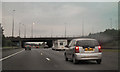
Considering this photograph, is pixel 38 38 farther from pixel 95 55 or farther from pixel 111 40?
pixel 95 55

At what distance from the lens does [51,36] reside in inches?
3189

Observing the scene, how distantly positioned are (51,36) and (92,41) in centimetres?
6779

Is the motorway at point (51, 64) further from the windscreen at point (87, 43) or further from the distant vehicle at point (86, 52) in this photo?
the windscreen at point (87, 43)

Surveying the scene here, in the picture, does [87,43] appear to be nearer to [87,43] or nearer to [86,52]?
[87,43]

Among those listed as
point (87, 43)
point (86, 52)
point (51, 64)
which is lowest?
point (51, 64)

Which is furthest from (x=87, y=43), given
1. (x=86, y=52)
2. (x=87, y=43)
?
(x=86, y=52)

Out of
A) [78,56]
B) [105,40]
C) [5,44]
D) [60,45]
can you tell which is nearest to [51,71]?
[78,56]

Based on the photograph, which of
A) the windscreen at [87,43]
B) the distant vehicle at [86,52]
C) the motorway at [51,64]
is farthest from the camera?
the windscreen at [87,43]

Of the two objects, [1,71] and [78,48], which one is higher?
[78,48]

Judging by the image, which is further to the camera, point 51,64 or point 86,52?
point 51,64

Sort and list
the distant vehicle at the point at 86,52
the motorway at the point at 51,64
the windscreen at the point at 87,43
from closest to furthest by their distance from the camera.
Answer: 1. the motorway at the point at 51,64
2. the distant vehicle at the point at 86,52
3. the windscreen at the point at 87,43

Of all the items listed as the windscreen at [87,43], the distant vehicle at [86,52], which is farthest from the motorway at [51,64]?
the windscreen at [87,43]

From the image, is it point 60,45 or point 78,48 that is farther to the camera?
point 60,45

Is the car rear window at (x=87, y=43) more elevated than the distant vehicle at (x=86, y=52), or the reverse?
the car rear window at (x=87, y=43)
